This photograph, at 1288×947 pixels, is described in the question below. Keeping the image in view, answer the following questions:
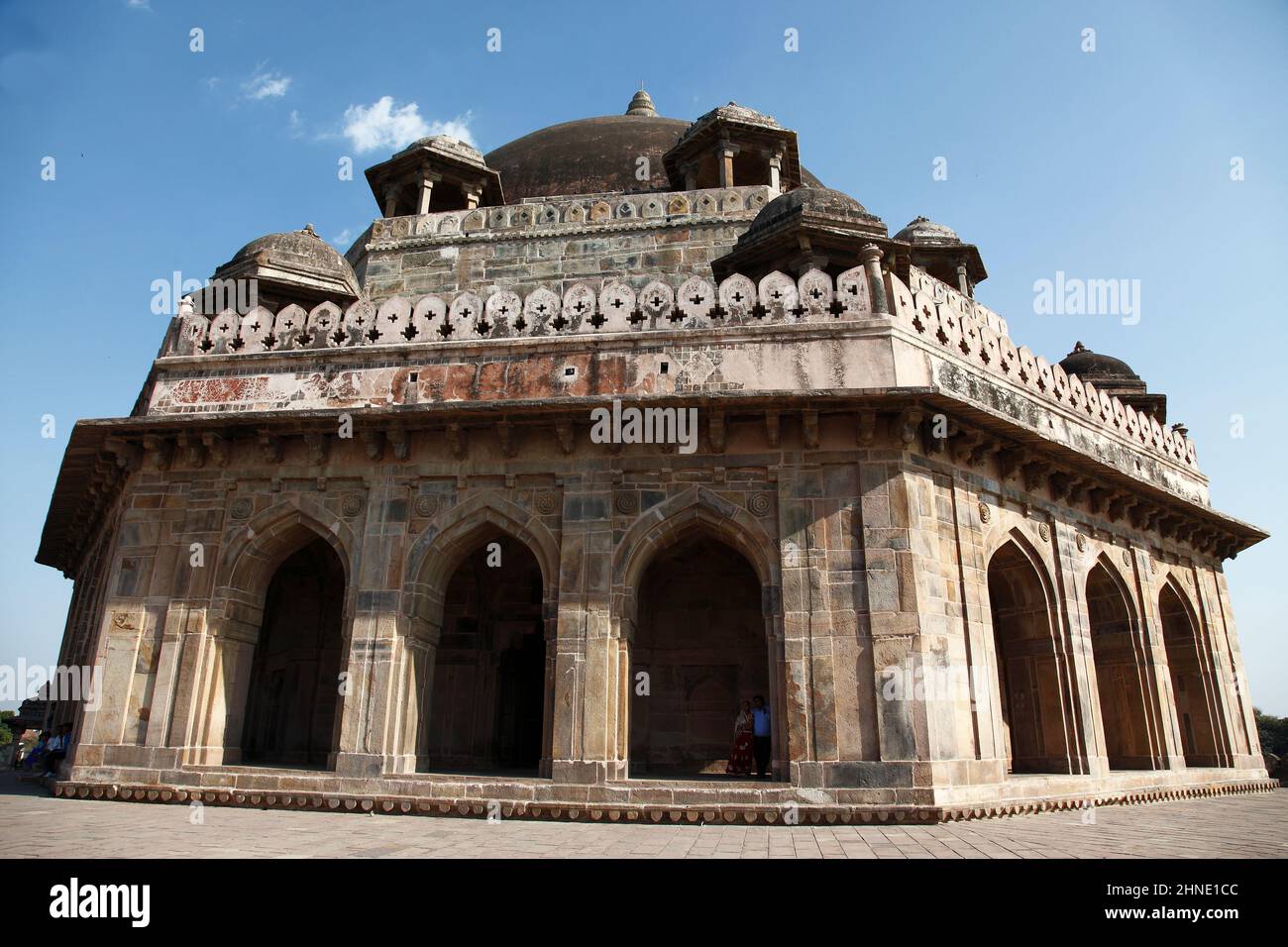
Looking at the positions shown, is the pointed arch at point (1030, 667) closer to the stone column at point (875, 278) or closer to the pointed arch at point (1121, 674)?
the pointed arch at point (1121, 674)

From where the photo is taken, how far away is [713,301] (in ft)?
33.0

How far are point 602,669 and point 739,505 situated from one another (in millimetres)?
2282

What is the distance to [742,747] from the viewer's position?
33.7 feet

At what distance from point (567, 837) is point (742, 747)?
3786 millimetres

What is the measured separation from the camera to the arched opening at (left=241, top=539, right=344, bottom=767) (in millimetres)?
12312

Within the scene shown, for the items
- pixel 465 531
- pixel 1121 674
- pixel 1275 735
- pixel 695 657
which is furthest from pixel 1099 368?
pixel 1275 735

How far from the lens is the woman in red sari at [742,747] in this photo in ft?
33.6

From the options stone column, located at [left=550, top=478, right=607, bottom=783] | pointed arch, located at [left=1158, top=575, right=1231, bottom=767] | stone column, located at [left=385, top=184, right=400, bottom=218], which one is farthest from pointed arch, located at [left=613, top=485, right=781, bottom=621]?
stone column, located at [left=385, top=184, right=400, bottom=218]

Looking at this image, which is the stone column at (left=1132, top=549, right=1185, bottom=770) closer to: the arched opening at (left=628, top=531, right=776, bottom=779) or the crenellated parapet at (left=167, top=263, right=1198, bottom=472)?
the crenellated parapet at (left=167, top=263, right=1198, bottom=472)

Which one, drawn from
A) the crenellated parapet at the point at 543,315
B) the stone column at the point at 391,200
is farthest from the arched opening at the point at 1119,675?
the stone column at the point at 391,200

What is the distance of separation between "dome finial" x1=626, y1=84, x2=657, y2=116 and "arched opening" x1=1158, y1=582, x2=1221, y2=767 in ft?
68.4

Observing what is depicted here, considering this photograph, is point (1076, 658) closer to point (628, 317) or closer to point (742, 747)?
point (742, 747)

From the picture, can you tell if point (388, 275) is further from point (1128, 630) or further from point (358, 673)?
point (1128, 630)
